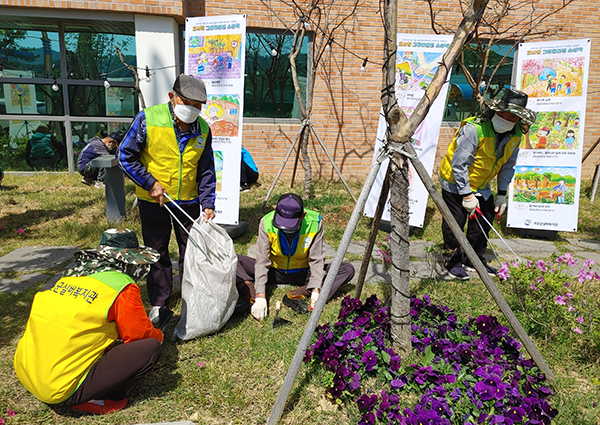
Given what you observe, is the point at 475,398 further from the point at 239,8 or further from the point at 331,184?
the point at 239,8

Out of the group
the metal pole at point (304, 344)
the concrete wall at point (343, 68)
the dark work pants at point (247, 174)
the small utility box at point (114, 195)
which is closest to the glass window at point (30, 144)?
the concrete wall at point (343, 68)

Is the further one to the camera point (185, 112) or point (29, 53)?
point (29, 53)

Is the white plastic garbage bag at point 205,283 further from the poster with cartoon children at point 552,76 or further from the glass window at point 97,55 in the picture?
the glass window at point 97,55

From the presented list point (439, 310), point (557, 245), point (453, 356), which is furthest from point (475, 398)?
point (557, 245)

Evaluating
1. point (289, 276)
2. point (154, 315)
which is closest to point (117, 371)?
point (154, 315)

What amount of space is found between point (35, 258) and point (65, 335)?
2.95 metres

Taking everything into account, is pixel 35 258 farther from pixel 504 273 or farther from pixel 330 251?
pixel 504 273

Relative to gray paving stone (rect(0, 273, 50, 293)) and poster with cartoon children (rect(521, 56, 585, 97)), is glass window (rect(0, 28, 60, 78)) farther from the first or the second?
poster with cartoon children (rect(521, 56, 585, 97))

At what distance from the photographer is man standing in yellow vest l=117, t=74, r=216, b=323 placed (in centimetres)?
301

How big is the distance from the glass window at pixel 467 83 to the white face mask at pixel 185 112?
→ 6928 mm

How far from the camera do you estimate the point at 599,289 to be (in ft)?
11.3

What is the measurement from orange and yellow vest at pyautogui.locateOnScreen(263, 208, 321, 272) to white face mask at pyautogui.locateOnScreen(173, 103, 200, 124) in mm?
1005

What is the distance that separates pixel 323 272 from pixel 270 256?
1.68ft

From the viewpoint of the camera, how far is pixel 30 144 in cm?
820
